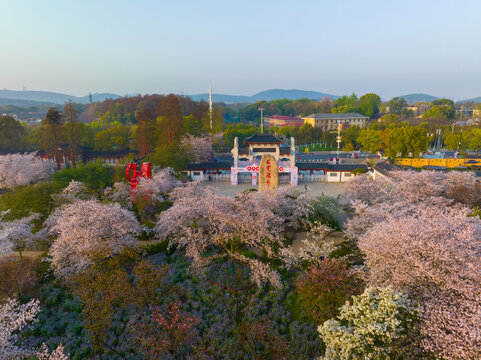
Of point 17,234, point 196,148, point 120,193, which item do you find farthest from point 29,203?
point 196,148

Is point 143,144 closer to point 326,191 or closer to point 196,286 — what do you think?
point 326,191

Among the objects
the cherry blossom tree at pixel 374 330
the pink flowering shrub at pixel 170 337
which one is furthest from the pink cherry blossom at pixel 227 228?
the cherry blossom tree at pixel 374 330

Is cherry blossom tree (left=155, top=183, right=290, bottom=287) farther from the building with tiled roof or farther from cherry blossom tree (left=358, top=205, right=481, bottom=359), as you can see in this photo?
the building with tiled roof

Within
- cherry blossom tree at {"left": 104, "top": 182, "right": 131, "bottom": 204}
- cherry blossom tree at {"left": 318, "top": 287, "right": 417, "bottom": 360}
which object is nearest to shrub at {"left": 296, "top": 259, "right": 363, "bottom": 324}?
cherry blossom tree at {"left": 318, "top": 287, "right": 417, "bottom": 360}

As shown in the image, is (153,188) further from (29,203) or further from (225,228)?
(225,228)

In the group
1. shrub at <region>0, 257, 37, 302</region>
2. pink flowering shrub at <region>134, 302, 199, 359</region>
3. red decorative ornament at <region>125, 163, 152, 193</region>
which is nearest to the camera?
pink flowering shrub at <region>134, 302, 199, 359</region>

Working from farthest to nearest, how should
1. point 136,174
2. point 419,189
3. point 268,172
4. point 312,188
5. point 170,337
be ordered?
1. point 312,188
2. point 268,172
3. point 136,174
4. point 419,189
5. point 170,337
